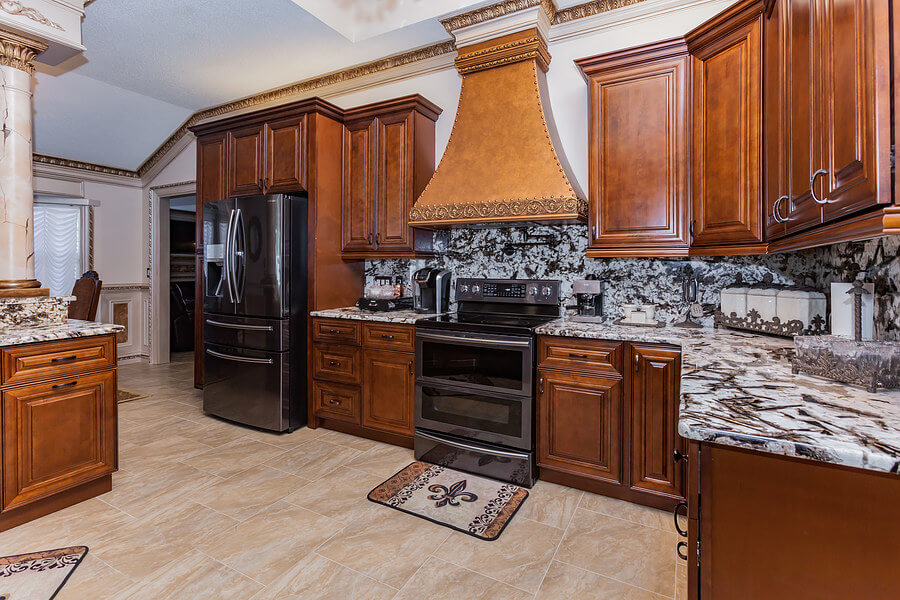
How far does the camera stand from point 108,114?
197 inches

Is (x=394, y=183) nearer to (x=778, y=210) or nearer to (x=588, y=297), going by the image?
(x=588, y=297)

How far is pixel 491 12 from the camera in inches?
118

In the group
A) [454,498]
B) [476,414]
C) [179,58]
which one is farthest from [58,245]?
[454,498]

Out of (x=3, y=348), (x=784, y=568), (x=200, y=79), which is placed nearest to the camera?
(x=784, y=568)

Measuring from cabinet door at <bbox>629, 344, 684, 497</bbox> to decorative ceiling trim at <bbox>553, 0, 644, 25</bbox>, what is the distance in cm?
231

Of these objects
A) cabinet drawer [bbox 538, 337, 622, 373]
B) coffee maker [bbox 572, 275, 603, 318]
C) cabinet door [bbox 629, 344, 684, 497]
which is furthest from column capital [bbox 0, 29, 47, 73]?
cabinet door [bbox 629, 344, 684, 497]

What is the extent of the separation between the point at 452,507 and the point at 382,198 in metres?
2.31

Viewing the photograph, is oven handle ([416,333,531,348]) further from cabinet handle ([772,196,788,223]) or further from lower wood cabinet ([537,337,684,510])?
cabinet handle ([772,196,788,223])

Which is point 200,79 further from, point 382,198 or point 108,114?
point 382,198

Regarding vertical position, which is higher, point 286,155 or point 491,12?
point 491,12

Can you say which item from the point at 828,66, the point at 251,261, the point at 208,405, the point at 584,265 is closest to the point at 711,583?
the point at 828,66

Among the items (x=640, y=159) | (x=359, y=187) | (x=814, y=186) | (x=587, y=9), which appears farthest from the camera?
(x=359, y=187)

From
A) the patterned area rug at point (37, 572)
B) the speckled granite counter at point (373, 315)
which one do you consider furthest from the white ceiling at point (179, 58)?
the patterned area rug at point (37, 572)

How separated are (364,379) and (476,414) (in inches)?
37.7
